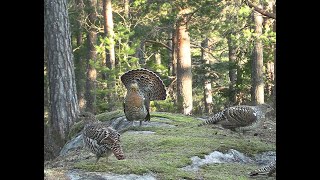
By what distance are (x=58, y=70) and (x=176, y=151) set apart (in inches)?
259

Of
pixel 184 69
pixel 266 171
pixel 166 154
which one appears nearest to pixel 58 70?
pixel 166 154

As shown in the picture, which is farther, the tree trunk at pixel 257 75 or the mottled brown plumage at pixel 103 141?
the tree trunk at pixel 257 75

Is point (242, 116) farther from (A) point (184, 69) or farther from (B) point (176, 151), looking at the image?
(A) point (184, 69)

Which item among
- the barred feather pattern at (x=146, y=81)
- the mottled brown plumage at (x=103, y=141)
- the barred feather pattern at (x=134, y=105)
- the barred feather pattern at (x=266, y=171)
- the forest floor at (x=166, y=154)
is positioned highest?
the barred feather pattern at (x=146, y=81)

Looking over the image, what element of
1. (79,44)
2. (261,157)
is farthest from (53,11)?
(79,44)

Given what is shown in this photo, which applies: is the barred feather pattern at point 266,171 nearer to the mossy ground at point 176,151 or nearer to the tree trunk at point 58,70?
the mossy ground at point 176,151

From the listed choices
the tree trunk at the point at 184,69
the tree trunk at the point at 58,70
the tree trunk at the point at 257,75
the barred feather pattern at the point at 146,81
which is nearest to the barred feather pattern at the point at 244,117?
the barred feather pattern at the point at 146,81

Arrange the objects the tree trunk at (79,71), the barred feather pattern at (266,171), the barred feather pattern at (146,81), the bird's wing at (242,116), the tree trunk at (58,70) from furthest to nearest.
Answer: the tree trunk at (79,71) < the tree trunk at (58,70) < the barred feather pattern at (146,81) < the bird's wing at (242,116) < the barred feather pattern at (266,171)

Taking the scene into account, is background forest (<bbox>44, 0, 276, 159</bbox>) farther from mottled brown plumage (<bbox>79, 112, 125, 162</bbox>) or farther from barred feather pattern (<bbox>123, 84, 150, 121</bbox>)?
mottled brown plumage (<bbox>79, 112, 125, 162</bbox>)

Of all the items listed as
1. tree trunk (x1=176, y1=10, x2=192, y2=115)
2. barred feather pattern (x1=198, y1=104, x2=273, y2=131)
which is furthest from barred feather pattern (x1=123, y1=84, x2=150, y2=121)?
tree trunk (x1=176, y1=10, x2=192, y2=115)

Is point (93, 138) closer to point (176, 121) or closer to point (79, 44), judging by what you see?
point (176, 121)

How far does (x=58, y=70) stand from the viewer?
44.9ft

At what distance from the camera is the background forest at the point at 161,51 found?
1363 cm
